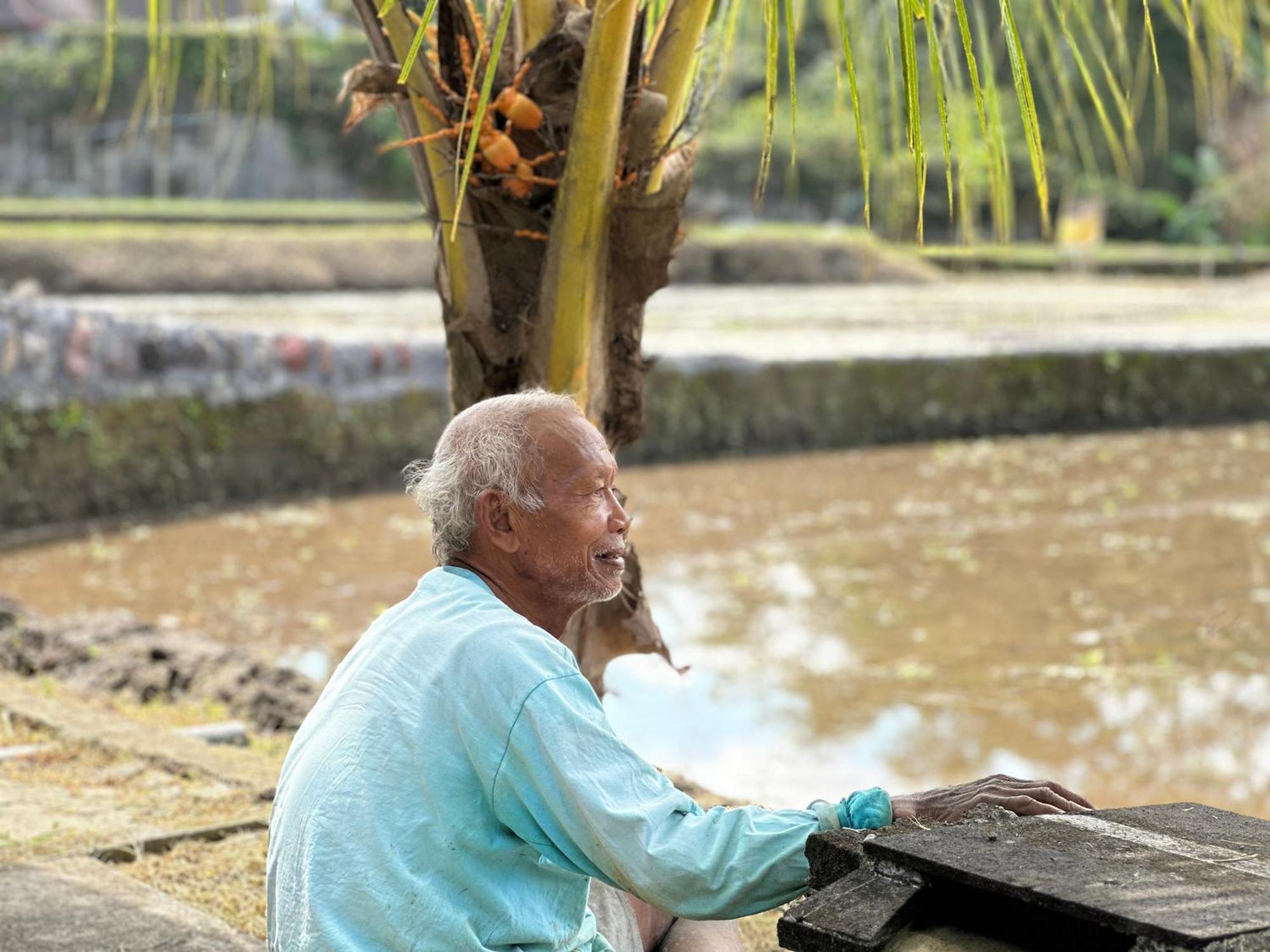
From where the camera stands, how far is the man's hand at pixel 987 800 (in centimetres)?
196

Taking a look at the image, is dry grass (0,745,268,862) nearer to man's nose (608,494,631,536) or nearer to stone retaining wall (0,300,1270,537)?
man's nose (608,494,631,536)

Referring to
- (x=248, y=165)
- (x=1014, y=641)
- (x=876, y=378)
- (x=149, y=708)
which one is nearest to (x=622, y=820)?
(x=149, y=708)

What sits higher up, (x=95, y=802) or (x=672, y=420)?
(x=95, y=802)

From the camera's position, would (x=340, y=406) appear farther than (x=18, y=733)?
Yes

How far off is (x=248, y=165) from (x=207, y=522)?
85.6 ft

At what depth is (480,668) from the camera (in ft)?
6.14

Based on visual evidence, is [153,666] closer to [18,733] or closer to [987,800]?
[18,733]

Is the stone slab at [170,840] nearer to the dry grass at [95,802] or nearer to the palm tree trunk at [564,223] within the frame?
the dry grass at [95,802]

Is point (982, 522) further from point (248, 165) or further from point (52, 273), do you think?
point (248, 165)

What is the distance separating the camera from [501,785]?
1861 millimetres

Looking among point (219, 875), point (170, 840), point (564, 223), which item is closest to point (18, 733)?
point (170, 840)

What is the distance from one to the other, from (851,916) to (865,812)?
0.21 metres

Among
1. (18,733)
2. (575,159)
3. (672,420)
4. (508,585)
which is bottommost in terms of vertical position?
(672,420)

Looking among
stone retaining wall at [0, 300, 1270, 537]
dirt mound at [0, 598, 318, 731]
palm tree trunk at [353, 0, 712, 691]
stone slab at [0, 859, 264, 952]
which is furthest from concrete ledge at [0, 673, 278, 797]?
stone retaining wall at [0, 300, 1270, 537]
